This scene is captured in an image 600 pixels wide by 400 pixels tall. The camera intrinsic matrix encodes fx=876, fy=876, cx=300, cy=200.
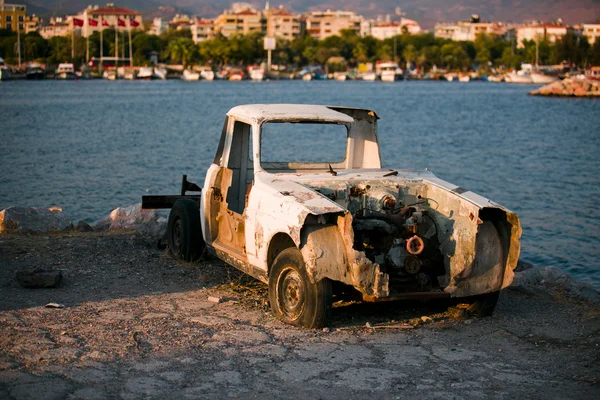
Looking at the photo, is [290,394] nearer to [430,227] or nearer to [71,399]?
[71,399]

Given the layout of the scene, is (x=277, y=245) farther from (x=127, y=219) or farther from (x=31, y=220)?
(x=127, y=219)

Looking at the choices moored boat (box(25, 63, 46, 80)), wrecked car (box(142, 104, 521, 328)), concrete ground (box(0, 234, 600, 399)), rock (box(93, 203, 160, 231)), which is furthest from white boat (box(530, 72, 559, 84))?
concrete ground (box(0, 234, 600, 399))

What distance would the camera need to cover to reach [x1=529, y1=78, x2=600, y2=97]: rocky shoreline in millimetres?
114375

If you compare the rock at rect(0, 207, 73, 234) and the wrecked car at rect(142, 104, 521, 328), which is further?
the rock at rect(0, 207, 73, 234)

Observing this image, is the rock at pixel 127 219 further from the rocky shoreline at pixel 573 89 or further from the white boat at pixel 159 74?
the white boat at pixel 159 74

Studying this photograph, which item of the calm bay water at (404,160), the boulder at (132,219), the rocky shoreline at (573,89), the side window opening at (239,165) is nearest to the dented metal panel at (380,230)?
the side window opening at (239,165)

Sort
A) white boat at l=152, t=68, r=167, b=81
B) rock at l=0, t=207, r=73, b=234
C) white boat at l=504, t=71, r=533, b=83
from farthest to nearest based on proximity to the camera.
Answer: white boat at l=152, t=68, r=167, b=81 < white boat at l=504, t=71, r=533, b=83 < rock at l=0, t=207, r=73, b=234

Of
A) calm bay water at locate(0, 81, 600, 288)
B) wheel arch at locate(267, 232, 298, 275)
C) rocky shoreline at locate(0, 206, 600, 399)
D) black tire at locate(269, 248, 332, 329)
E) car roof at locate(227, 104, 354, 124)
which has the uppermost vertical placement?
car roof at locate(227, 104, 354, 124)

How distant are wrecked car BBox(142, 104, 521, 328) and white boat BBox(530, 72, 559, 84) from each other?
169192 millimetres

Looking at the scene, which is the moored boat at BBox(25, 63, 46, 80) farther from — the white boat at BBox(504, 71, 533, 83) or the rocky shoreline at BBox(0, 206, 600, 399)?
the rocky shoreline at BBox(0, 206, 600, 399)

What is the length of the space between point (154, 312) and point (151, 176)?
2123cm

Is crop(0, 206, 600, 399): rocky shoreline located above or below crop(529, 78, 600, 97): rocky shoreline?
below

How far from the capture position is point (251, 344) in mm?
7512

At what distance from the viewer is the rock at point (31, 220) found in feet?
44.0
